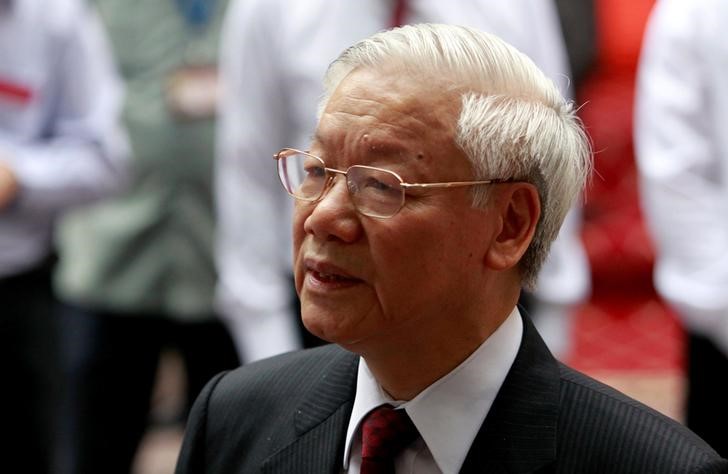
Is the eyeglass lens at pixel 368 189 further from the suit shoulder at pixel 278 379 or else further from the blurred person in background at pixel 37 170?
the blurred person in background at pixel 37 170

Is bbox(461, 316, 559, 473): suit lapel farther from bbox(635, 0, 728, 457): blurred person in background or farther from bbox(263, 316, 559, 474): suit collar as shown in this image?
bbox(635, 0, 728, 457): blurred person in background

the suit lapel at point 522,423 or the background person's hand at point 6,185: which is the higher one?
the suit lapel at point 522,423

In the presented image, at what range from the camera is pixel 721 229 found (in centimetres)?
457

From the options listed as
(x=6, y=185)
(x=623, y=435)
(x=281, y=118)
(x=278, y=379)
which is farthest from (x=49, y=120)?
(x=623, y=435)

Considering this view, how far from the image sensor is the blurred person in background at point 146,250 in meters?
5.46

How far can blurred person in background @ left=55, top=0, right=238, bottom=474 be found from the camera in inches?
215

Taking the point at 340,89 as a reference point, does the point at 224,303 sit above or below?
below

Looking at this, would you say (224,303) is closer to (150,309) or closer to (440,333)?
(150,309)

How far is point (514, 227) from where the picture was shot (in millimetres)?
2730

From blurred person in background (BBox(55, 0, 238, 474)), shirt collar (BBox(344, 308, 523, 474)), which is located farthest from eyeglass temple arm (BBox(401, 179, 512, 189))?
blurred person in background (BBox(55, 0, 238, 474))

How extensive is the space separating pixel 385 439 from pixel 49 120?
2.72 metres

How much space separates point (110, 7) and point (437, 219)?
11.3ft

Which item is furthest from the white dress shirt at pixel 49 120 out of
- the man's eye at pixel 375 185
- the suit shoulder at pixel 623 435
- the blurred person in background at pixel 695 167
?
the suit shoulder at pixel 623 435

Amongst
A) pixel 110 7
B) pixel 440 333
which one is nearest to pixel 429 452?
pixel 440 333
